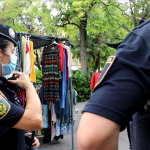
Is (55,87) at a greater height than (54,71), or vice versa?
(54,71)

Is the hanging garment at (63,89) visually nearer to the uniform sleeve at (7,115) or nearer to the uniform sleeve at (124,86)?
the uniform sleeve at (7,115)

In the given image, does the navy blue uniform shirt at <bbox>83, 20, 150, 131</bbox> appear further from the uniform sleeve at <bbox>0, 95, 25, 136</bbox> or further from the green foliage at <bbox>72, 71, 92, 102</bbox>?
the green foliage at <bbox>72, 71, 92, 102</bbox>

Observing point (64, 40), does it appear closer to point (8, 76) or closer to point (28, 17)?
point (8, 76)

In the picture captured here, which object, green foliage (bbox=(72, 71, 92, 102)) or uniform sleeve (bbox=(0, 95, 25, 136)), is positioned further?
green foliage (bbox=(72, 71, 92, 102))

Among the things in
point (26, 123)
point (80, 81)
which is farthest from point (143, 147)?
point (80, 81)

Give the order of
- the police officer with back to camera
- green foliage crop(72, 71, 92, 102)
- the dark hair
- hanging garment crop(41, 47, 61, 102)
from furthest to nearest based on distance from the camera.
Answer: green foliage crop(72, 71, 92, 102), hanging garment crop(41, 47, 61, 102), the dark hair, the police officer with back to camera

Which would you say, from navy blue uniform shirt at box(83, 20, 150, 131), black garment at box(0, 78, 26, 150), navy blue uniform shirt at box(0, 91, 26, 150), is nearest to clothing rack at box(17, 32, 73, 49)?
black garment at box(0, 78, 26, 150)

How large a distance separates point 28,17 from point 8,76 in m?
14.8

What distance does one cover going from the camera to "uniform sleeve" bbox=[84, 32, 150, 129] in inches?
24.0

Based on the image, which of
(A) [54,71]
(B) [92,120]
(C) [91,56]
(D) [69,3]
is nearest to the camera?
(B) [92,120]

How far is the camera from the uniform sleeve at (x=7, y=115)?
50.7 inches

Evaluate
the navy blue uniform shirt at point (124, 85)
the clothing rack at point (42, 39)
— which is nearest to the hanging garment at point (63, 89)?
the clothing rack at point (42, 39)

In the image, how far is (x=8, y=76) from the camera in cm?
176

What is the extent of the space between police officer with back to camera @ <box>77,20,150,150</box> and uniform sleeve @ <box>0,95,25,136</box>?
804mm
